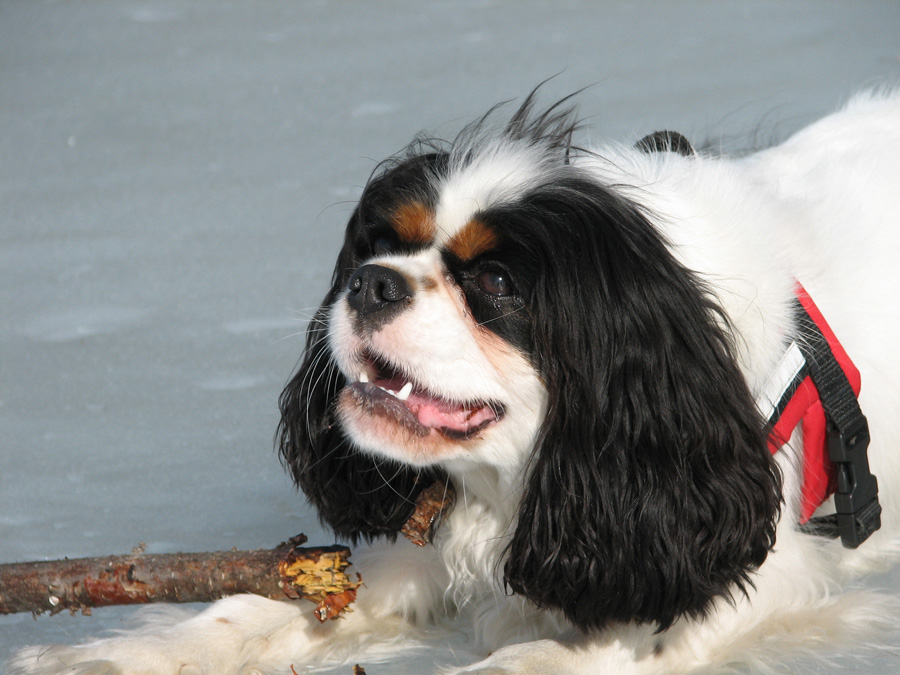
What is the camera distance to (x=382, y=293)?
196 centimetres

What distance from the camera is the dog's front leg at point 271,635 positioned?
6.98ft

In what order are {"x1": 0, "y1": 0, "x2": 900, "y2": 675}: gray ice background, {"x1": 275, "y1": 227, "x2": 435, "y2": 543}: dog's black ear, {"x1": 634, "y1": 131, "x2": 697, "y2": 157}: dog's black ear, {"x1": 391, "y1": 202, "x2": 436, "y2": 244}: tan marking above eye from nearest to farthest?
{"x1": 391, "y1": 202, "x2": 436, "y2": 244}: tan marking above eye
{"x1": 275, "y1": 227, "x2": 435, "y2": 543}: dog's black ear
{"x1": 634, "y1": 131, "x2": 697, "y2": 157}: dog's black ear
{"x1": 0, "y1": 0, "x2": 900, "y2": 675}: gray ice background

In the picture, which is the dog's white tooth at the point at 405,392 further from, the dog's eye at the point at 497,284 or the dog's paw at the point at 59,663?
the dog's paw at the point at 59,663

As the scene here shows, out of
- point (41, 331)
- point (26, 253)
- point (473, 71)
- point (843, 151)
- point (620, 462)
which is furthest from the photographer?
point (473, 71)

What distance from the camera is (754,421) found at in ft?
6.44

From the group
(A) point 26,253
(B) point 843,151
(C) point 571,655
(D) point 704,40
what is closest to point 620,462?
(C) point 571,655

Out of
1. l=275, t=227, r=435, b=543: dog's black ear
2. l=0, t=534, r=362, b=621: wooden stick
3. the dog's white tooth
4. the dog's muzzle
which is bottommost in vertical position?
l=0, t=534, r=362, b=621: wooden stick

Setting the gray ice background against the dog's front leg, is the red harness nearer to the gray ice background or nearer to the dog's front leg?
the gray ice background

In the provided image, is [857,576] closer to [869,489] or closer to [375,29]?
[869,489]

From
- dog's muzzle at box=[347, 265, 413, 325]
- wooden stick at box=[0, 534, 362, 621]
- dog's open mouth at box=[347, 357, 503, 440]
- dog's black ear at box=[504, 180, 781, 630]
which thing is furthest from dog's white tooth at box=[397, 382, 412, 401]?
wooden stick at box=[0, 534, 362, 621]

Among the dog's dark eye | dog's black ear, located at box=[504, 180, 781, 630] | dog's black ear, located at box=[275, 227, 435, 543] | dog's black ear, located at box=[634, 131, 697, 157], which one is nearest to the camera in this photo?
dog's black ear, located at box=[504, 180, 781, 630]

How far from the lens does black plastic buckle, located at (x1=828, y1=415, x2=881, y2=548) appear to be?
218 cm

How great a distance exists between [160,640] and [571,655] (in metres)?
0.78

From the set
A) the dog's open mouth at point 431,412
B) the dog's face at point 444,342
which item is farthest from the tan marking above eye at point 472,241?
the dog's open mouth at point 431,412
